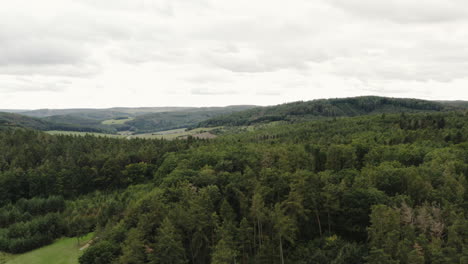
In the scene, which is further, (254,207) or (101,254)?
(254,207)

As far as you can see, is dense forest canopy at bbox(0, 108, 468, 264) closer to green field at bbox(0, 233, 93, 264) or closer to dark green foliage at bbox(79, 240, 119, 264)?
dark green foliage at bbox(79, 240, 119, 264)

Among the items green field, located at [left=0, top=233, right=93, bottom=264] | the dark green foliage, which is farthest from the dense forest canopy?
green field, located at [left=0, top=233, right=93, bottom=264]

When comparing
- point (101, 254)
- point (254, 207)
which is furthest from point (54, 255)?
point (254, 207)

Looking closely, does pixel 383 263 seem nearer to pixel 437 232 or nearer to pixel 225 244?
pixel 437 232

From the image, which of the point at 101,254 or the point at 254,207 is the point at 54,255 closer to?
the point at 101,254

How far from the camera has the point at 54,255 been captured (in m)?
61.7

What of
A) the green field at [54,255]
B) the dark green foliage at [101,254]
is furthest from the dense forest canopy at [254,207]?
the green field at [54,255]

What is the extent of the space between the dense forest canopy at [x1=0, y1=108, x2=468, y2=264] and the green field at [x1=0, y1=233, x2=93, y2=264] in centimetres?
261

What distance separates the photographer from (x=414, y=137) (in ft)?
387

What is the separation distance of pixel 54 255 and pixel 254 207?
1951 inches

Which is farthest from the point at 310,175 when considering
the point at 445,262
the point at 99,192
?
the point at 99,192

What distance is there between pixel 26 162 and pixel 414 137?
166548mm

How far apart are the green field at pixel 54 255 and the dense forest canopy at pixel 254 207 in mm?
2606

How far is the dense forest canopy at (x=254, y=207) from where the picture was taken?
42.6m
